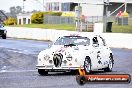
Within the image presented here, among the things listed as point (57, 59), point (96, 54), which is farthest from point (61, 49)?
point (96, 54)

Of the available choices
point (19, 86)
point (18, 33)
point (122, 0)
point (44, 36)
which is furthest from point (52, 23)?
point (19, 86)

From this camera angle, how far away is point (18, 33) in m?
60.8

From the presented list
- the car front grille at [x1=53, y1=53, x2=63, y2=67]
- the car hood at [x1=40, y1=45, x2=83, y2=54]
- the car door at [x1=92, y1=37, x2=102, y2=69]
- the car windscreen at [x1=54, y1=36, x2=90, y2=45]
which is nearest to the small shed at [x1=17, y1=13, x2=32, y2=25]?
the car door at [x1=92, y1=37, x2=102, y2=69]

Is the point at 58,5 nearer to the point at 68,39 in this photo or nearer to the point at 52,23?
the point at 52,23

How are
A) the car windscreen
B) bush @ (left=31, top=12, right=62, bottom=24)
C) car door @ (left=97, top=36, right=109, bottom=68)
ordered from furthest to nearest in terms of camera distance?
bush @ (left=31, top=12, right=62, bottom=24)
car door @ (left=97, top=36, right=109, bottom=68)
the car windscreen

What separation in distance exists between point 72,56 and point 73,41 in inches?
47.6

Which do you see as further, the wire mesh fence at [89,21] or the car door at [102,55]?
the wire mesh fence at [89,21]

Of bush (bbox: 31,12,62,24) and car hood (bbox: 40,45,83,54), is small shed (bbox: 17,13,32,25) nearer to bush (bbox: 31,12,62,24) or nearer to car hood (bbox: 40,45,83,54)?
bush (bbox: 31,12,62,24)

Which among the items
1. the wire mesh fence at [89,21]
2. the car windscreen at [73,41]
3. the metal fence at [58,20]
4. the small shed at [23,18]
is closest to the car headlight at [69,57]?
the car windscreen at [73,41]

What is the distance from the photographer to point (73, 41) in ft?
54.2

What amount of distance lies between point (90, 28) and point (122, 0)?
30.5m

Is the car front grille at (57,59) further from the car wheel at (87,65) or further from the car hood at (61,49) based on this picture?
the car wheel at (87,65)

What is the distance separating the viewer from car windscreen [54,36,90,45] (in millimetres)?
16375

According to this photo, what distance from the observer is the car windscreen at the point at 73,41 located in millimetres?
16375
